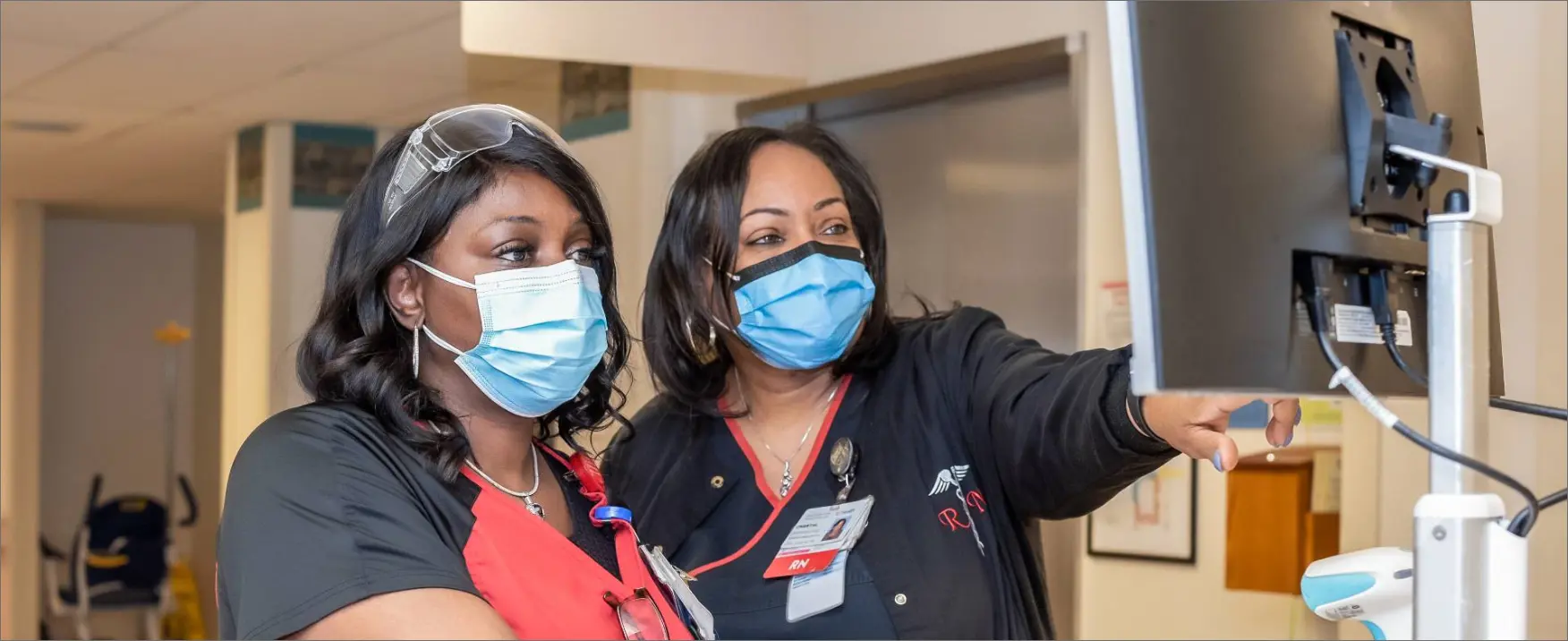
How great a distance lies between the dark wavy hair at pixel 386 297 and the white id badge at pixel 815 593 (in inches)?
20.7

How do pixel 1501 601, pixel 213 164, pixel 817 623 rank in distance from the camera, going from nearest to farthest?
pixel 1501 601, pixel 817 623, pixel 213 164

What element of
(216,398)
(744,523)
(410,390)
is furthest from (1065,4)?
(216,398)

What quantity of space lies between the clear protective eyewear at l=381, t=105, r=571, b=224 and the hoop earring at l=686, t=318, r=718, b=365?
0.56 m

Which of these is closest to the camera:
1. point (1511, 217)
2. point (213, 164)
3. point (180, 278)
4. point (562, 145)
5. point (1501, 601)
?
point (1501, 601)

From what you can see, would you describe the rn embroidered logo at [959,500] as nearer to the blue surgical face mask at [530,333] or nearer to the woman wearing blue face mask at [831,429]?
the woman wearing blue face mask at [831,429]

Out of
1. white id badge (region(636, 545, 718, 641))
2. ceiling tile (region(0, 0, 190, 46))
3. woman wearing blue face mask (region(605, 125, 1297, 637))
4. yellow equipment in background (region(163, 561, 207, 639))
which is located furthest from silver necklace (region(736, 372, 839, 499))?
yellow equipment in background (region(163, 561, 207, 639))

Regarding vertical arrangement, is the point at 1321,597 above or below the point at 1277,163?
below

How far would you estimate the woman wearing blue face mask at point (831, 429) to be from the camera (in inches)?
68.9

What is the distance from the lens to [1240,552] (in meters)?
3.09

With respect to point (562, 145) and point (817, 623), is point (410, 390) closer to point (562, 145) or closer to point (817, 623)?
point (562, 145)

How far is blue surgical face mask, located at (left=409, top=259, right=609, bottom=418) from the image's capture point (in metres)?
1.46

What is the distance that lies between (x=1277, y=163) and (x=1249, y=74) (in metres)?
0.07

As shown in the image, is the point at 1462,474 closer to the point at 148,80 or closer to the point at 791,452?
the point at 791,452

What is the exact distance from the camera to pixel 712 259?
2020 mm
